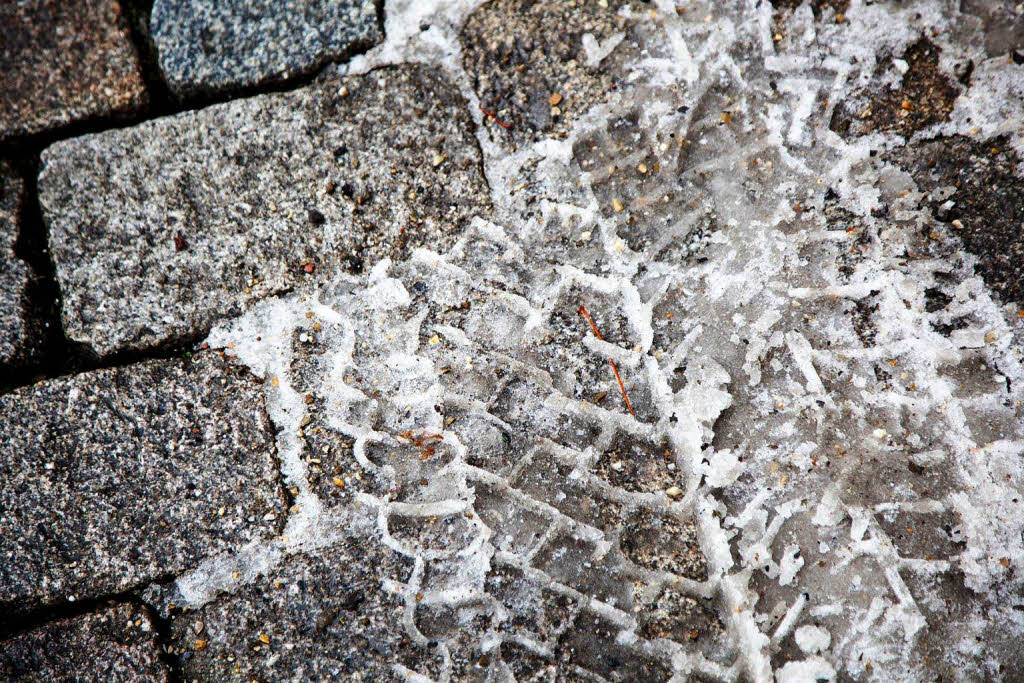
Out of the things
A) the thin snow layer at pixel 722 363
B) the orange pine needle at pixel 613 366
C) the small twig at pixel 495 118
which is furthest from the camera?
the small twig at pixel 495 118

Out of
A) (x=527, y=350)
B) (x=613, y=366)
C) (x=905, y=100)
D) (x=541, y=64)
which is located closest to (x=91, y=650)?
(x=527, y=350)

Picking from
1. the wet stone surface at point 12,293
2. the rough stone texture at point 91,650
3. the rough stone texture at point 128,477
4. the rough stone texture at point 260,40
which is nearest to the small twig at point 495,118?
the rough stone texture at point 260,40

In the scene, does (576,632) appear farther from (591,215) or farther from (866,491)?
(591,215)

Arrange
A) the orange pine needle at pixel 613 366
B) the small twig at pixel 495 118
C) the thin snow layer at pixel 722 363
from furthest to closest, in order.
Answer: the small twig at pixel 495 118 → the orange pine needle at pixel 613 366 → the thin snow layer at pixel 722 363

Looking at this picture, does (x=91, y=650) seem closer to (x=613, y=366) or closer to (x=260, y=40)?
(x=613, y=366)

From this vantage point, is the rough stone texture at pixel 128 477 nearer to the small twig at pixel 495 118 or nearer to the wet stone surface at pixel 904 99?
the small twig at pixel 495 118

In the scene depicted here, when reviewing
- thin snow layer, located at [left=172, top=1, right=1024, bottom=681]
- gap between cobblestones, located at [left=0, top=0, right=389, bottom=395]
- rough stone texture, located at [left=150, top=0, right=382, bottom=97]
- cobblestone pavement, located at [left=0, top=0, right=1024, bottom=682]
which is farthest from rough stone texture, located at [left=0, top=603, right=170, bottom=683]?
rough stone texture, located at [left=150, top=0, right=382, bottom=97]

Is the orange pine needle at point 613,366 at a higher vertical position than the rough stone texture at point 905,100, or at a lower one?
lower
